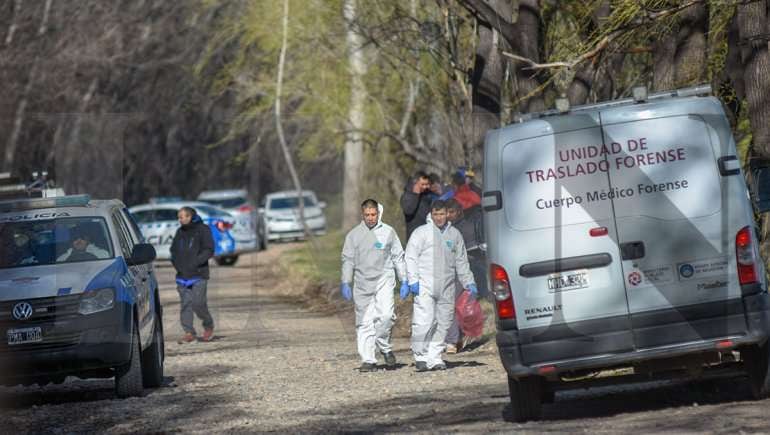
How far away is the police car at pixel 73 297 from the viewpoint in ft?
43.5

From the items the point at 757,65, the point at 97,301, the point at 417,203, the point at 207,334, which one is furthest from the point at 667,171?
the point at 207,334

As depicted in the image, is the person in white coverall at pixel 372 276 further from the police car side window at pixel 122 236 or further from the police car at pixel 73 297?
the police car side window at pixel 122 236

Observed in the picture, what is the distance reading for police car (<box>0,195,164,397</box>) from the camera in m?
13.3

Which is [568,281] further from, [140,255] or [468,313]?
[468,313]

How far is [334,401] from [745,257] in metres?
4.22

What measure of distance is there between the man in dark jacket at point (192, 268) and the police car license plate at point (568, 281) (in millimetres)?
10404

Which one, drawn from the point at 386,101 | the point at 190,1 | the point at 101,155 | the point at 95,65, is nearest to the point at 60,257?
the point at 386,101

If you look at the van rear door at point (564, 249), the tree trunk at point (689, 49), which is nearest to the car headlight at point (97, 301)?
the van rear door at point (564, 249)

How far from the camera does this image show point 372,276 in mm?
15656

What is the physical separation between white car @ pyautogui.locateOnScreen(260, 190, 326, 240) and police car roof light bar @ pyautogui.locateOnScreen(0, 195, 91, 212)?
34.8 metres

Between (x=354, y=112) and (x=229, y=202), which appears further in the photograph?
(x=229, y=202)

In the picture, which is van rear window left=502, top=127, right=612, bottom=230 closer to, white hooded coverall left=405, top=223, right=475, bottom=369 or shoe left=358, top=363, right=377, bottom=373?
white hooded coverall left=405, top=223, right=475, bottom=369

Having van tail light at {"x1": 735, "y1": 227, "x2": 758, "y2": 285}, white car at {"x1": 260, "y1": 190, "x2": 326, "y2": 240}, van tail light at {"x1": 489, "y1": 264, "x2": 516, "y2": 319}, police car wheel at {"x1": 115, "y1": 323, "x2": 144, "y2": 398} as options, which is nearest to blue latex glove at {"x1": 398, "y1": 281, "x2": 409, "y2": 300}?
police car wheel at {"x1": 115, "y1": 323, "x2": 144, "y2": 398}

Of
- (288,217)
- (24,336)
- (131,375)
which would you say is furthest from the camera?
(288,217)
